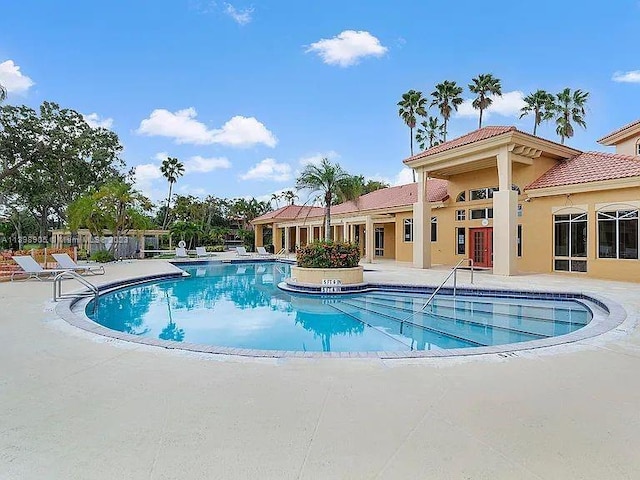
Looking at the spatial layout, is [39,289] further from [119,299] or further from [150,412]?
[150,412]

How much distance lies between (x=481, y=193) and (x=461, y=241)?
2.82m

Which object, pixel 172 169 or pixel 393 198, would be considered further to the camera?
pixel 172 169

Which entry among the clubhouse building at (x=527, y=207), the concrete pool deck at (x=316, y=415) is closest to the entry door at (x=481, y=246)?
the clubhouse building at (x=527, y=207)

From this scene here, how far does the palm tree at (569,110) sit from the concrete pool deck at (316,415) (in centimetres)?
3645

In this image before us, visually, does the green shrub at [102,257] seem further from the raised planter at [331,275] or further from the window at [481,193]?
the window at [481,193]

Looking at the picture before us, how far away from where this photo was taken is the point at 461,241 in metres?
22.6

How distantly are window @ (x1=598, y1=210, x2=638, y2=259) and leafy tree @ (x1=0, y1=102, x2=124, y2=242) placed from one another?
32763 millimetres

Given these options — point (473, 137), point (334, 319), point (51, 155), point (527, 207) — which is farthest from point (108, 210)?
point (527, 207)

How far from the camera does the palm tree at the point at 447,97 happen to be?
38.7 meters

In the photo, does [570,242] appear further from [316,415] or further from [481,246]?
[316,415]

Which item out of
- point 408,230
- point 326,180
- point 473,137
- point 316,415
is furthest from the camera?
point 408,230

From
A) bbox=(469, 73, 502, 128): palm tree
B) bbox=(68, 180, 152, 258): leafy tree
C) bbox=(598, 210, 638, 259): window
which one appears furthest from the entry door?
bbox=(68, 180, 152, 258): leafy tree

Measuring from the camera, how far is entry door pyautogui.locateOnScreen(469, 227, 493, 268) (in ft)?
69.9

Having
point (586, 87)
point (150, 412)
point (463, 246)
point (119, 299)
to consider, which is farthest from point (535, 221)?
point (586, 87)
